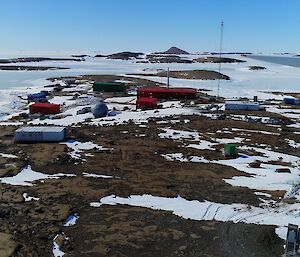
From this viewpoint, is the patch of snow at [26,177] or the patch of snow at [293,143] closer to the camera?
the patch of snow at [26,177]

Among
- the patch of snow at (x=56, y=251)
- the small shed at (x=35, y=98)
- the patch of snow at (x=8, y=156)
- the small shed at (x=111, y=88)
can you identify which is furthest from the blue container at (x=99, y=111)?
the patch of snow at (x=56, y=251)

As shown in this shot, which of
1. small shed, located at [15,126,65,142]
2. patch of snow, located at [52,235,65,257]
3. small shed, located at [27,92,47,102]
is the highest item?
small shed, located at [15,126,65,142]

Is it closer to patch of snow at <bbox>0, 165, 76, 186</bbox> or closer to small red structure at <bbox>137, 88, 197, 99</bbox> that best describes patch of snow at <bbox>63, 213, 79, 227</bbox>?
patch of snow at <bbox>0, 165, 76, 186</bbox>

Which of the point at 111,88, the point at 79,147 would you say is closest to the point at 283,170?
the point at 79,147

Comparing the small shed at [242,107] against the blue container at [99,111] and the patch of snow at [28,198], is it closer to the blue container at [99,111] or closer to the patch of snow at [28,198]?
the blue container at [99,111]

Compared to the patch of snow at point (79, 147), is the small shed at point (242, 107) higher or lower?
higher

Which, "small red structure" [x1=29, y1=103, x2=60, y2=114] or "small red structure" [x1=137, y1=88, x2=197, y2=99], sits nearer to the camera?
"small red structure" [x1=29, y1=103, x2=60, y2=114]

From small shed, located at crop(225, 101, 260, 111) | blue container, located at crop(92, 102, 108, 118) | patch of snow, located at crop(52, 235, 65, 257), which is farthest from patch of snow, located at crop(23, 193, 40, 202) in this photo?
small shed, located at crop(225, 101, 260, 111)

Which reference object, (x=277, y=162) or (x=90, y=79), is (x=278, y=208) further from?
(x=90, y=79)

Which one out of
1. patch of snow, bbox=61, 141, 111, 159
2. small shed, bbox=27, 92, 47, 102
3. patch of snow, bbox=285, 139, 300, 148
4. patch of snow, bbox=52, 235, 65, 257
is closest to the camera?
patch of snow, bbox=52, 235, 65, 257

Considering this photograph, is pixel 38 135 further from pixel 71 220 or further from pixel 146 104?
pixel 146 104

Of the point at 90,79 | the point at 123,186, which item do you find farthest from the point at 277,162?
the point at 90,79

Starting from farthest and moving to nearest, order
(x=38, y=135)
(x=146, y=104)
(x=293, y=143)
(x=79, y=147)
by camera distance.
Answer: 1. (x=146, y=104)
2. (x=293, y=143)
3. (x=38, y=135)
4. (x=79, y=147)
